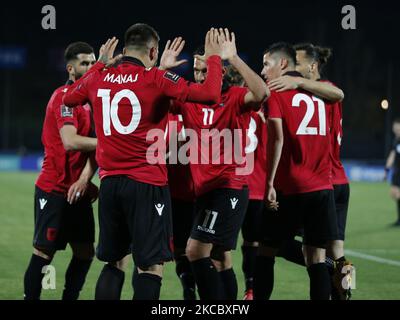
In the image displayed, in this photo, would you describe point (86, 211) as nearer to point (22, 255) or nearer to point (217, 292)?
point (217, 292)

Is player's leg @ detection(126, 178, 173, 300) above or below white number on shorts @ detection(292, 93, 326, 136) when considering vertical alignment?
below

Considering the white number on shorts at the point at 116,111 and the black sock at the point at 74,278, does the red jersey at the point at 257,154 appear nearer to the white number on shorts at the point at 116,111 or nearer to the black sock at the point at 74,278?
the black sock at the point at 74,278

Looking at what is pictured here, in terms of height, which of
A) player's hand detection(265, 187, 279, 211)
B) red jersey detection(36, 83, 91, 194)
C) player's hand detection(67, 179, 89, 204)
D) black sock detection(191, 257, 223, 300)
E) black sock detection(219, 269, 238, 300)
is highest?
red jersey detection(36, 83, 91, 194)

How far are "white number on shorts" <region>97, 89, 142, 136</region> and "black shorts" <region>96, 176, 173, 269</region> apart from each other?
13.5 inches

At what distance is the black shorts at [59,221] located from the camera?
6.73 meters

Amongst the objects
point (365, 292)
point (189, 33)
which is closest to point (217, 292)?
point (365, 292)

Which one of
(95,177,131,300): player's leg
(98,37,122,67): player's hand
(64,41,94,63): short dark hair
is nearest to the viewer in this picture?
(95,177,131,300): player's leg

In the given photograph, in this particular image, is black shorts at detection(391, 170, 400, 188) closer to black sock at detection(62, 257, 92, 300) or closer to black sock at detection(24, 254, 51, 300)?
black sock at detection(62, 257, 92, 300)

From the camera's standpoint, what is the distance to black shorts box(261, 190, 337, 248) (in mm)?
6629

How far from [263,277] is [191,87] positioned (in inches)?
85.7

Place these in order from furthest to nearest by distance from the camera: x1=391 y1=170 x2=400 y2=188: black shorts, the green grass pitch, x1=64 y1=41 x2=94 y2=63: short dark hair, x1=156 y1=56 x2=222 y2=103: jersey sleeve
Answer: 1. x1=391 y1=170 x2=400 y2=188: black shorts
2. the green grass pitch
3. x1=64 y1=41 x2=94 y2=63: short dark hair
4. x1=156 y1=56 x2=222 y2=103: jersey sleeve

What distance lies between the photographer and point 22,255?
35.2ft

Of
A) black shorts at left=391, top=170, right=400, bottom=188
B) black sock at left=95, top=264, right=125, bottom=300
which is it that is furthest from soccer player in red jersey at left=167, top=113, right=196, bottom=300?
black shorts at left=391, top=170, right=400, bottom=188
